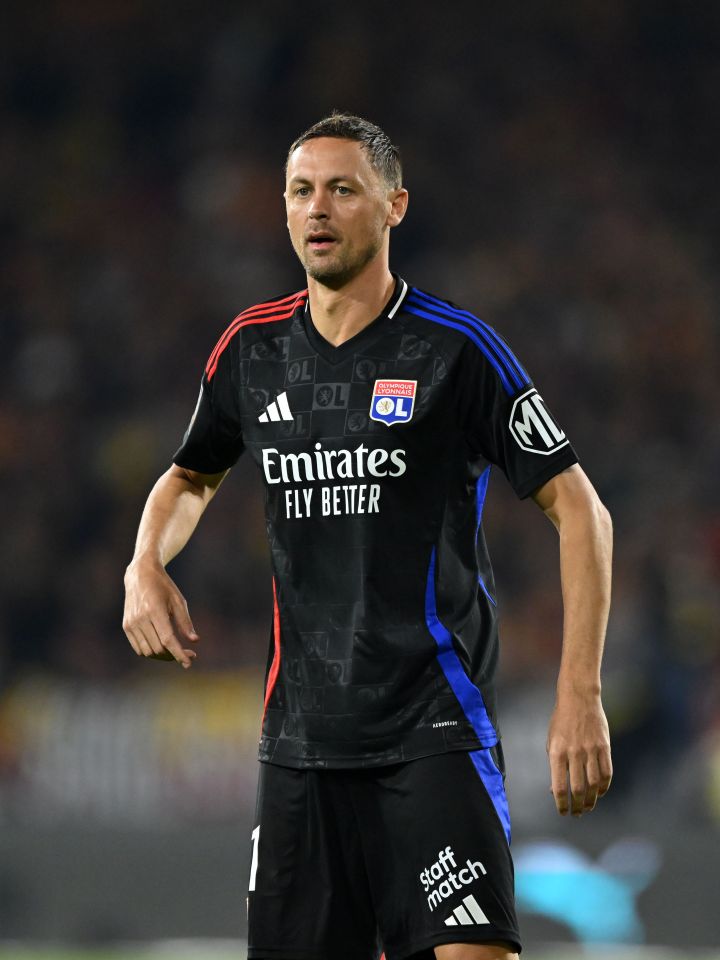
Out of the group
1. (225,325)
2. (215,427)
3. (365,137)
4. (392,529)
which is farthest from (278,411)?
(225,325)

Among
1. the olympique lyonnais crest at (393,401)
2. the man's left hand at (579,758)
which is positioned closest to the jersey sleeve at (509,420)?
the olympique lyonnais crest at (393,401)

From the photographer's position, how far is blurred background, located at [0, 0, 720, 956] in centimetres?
745

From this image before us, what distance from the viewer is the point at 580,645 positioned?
9.87ft

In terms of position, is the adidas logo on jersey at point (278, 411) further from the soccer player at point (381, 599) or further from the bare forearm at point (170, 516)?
the bare forearm at point (170, 516)

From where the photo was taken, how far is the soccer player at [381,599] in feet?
10.1

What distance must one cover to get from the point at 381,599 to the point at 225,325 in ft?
27.4

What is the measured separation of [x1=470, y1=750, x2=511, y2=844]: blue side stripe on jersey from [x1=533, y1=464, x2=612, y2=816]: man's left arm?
0.19 m

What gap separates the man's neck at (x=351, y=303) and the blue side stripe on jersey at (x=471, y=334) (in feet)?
0.23

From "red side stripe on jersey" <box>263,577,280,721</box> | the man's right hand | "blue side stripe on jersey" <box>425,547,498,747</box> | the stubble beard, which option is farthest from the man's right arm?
the stubble beard

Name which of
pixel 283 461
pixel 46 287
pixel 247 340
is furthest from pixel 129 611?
pixel 46 287

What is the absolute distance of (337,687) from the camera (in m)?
3.17

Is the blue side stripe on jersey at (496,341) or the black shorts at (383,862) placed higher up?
the blue side stripe on jersey at (496,341)

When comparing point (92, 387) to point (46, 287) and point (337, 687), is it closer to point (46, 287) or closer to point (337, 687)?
point (46, 287)

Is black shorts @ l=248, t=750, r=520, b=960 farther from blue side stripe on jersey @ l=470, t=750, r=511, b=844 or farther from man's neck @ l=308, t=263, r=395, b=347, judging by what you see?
man's neck @ l=308, t=263, r=395, b=347
